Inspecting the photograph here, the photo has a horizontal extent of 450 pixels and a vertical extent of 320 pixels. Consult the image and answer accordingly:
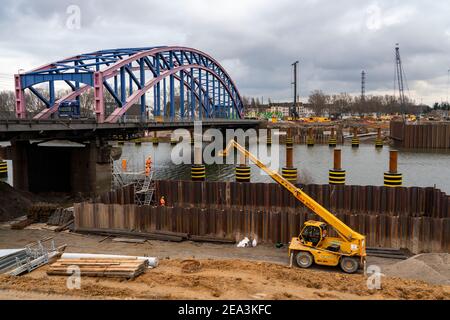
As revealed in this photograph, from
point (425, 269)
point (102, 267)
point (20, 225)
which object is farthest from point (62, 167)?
point (425, 269)

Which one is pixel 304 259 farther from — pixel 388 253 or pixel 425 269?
pixel 388 253

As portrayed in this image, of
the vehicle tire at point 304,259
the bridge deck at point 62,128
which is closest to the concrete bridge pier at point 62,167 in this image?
the bridge deck at point 62,128

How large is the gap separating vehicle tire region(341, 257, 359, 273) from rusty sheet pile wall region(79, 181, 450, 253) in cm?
385

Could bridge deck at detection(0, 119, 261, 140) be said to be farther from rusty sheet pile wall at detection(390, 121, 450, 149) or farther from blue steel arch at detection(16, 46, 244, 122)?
rusty sheet pile wall at detection(390, 121, 450, 149)

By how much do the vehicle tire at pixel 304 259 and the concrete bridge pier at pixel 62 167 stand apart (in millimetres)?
22755

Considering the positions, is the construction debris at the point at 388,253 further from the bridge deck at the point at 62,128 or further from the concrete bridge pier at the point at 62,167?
the concrete bridge pier at the point at 62,167

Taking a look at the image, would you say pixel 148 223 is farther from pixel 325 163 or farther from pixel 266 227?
pixel 325 163

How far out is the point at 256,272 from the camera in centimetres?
1347

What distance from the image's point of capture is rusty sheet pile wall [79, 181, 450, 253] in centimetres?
1803

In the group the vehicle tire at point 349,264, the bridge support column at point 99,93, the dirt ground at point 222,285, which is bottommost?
the vehicle tire at point 349,264

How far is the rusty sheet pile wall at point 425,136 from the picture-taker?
7325cm
